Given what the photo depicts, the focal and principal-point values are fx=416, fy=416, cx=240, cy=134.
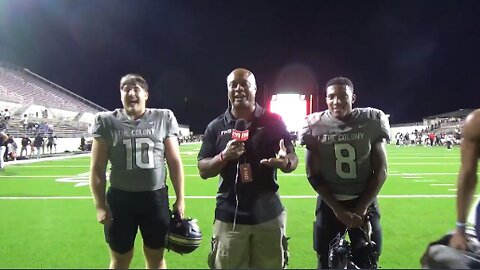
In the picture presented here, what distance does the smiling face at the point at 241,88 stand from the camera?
279cm

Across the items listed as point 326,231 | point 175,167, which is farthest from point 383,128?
point 175,167

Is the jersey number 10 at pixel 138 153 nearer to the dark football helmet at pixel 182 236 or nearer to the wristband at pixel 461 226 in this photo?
the dark football helmet at pixel 182 236

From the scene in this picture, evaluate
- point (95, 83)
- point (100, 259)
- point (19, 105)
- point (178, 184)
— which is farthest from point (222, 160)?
point (95, 83)

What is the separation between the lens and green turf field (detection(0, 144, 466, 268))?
447 cm

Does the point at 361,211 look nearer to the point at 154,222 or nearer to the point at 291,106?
the point at 154,222

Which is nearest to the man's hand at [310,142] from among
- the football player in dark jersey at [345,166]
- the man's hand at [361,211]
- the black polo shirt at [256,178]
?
the football player in dark jersey at [345,166]

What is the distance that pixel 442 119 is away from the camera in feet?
168

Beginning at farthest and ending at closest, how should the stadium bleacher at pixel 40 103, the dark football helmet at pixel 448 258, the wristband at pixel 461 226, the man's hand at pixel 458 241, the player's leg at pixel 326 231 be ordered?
the stadium bleacher at pixel 40 103 < the player's leg at pixel 326 231 < the wristband at pixel 461 226 < the man's hand at pixel 458 241 < the dark football helmet at pixel 448 258

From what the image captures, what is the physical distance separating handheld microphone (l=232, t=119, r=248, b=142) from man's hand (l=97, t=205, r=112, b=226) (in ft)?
4.01

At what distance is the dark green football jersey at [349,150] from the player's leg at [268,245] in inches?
26.6

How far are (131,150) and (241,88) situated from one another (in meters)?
1.04

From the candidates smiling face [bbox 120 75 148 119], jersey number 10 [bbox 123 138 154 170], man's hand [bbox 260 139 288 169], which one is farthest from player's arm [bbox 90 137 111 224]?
man's hand [bbox 260 139 288 169]

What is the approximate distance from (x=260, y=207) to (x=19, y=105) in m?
33.3

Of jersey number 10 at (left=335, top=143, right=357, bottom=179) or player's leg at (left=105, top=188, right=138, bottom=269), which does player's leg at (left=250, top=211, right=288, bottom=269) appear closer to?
jersey number 10 at (left=335, top=143, right=357, bottom=179)
